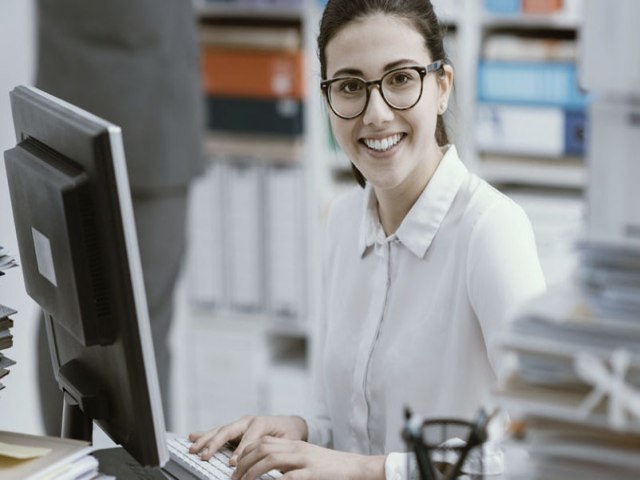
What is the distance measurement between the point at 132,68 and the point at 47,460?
1.47 m

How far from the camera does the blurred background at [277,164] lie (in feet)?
8.81

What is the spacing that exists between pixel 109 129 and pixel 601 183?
0.49 m

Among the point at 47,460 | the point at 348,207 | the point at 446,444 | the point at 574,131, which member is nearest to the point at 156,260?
the point at 348,207

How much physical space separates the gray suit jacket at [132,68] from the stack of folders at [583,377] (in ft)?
5.58

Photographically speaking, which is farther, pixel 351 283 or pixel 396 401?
pixel 351 283

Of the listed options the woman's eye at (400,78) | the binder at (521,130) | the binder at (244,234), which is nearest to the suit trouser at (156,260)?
the binder at (244,234)

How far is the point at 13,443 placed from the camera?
127 centimetres

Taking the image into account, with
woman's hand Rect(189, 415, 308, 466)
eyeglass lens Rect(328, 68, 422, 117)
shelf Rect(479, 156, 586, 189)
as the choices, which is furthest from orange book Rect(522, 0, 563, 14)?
woman's hand Rect(189, 415, 308, 466)

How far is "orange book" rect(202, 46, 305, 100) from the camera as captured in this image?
9.82ft

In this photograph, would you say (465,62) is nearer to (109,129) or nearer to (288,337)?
(288,337)

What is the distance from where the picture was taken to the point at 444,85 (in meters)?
1.70

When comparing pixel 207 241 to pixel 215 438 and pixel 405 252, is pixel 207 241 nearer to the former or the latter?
pixel 405 252

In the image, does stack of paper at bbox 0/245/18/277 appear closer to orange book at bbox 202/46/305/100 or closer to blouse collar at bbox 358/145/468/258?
blouse collar at bbox 358/145/468/258

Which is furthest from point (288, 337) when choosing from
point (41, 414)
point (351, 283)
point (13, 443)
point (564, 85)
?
point (13, 443)
